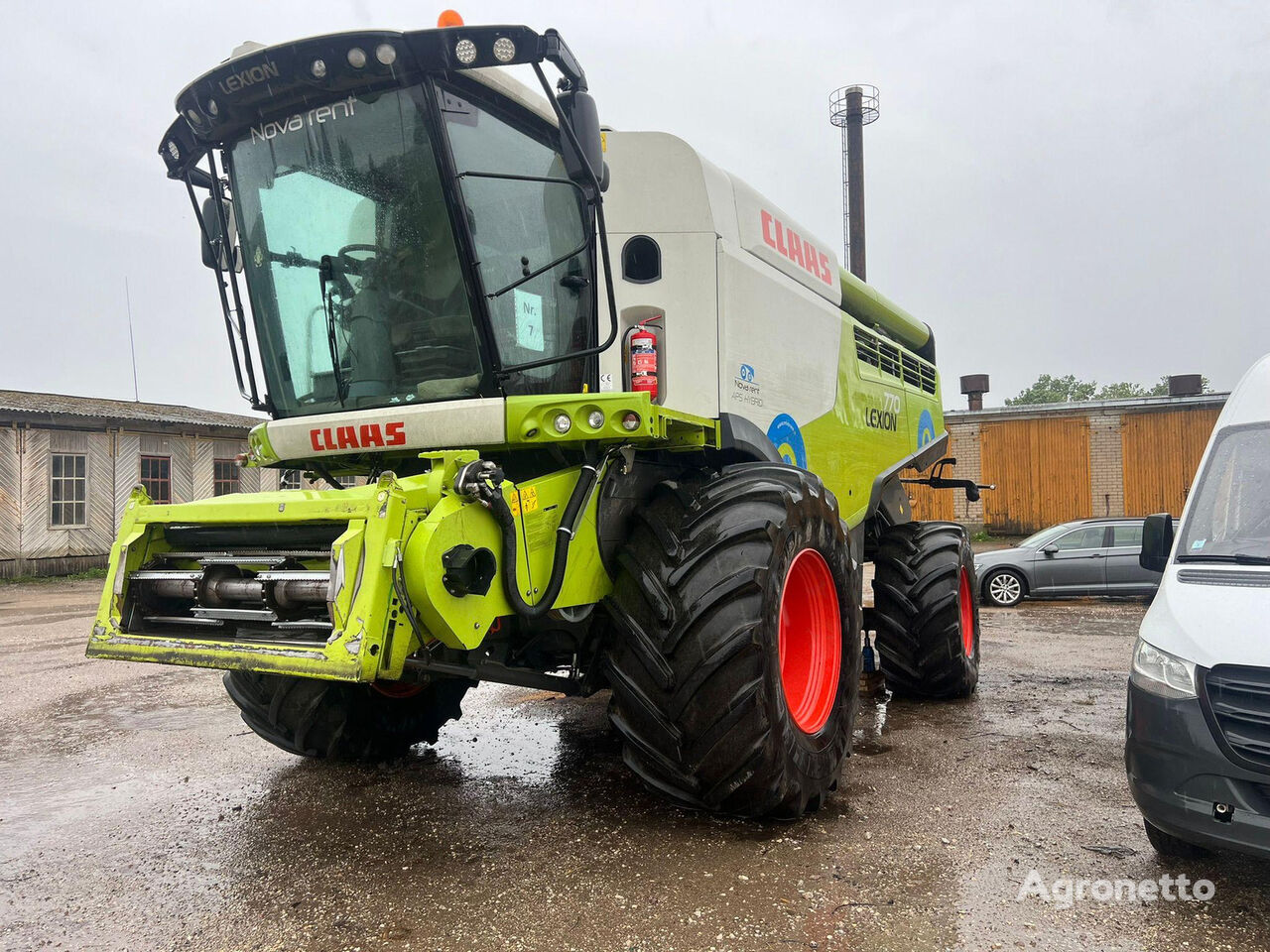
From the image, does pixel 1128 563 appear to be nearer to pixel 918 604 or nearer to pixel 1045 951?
pixel 918 604

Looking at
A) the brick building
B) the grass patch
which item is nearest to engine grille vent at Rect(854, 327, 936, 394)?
the brick building

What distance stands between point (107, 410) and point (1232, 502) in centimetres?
2354

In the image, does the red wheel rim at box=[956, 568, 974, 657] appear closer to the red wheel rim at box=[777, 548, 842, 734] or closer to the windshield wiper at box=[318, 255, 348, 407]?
the red wheel rim at box=[777, 548, 842, 734]

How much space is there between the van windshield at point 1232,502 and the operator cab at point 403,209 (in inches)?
103

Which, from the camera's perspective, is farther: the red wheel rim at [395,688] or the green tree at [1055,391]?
the green tree at [1055,391]

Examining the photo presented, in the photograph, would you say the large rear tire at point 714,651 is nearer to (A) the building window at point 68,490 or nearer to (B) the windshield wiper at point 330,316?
(B) the windshield wiper at point 330,316

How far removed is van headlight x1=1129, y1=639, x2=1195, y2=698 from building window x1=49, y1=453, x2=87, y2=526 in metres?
21.9

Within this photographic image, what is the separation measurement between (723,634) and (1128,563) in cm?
1161

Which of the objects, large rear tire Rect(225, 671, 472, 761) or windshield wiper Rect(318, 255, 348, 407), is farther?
large rear tire Rect(225, 671, 472, 761)

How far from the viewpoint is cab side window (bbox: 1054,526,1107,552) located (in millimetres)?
13367

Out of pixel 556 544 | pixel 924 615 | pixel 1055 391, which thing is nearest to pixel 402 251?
pixel 556 544

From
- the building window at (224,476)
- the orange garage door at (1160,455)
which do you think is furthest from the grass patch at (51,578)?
the orange garage door at (1160,455)

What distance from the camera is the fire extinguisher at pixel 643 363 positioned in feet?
14.1

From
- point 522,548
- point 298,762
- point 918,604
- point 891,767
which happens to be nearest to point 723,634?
point 522,548
